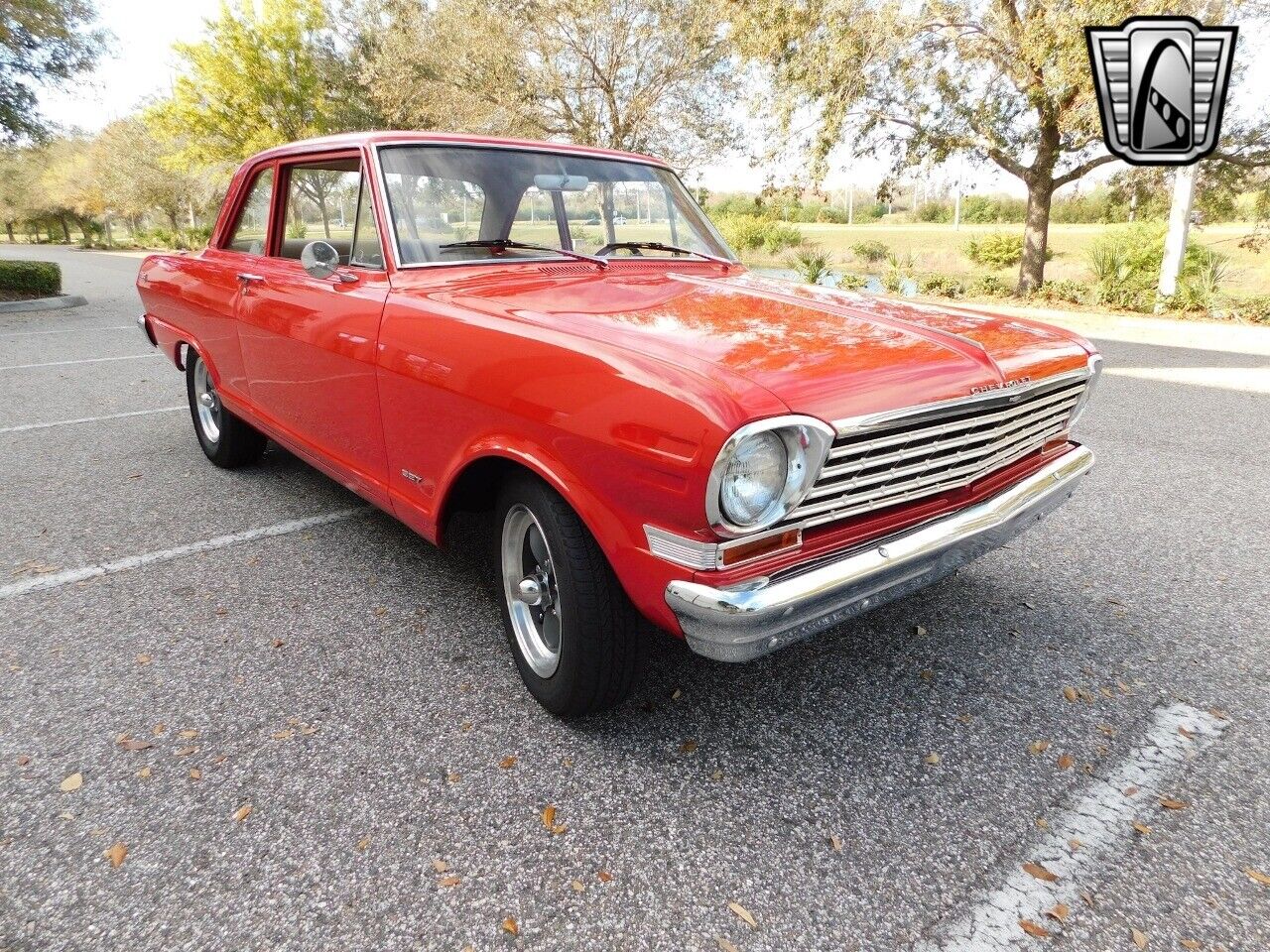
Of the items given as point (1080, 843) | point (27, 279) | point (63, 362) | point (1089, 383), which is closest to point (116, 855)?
point (1080, 843)

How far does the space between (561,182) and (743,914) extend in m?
2.69

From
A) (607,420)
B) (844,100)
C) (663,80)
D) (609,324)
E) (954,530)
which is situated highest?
(663,80)

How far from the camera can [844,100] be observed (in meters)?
12.6

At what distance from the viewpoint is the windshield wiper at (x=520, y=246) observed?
9.87ft

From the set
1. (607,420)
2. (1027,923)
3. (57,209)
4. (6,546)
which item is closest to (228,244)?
(6,546)

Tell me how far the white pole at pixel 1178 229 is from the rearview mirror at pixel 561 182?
11777 millimetres

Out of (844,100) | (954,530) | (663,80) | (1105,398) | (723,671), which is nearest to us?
(954,530)

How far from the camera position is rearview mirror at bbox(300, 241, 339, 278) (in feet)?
9.74

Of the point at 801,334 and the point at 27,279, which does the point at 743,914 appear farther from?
the point at 27,279

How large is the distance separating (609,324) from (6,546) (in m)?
3.20

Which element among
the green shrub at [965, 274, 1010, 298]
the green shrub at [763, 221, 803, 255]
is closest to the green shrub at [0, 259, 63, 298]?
the green shrub at [965, 274, 1010, 298]

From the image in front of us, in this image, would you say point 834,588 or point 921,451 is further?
point 921,451

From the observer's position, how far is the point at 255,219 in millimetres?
3949

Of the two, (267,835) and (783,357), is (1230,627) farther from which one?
(267,835)
